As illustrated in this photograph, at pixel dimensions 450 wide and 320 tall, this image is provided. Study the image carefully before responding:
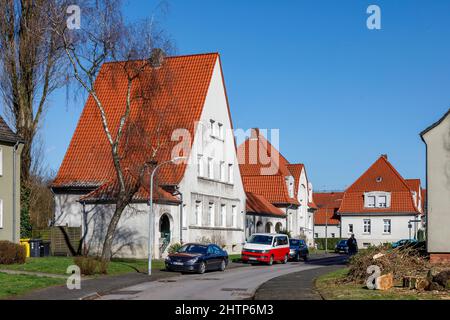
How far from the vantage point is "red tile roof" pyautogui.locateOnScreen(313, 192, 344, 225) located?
93.8m

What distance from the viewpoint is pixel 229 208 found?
5450cm

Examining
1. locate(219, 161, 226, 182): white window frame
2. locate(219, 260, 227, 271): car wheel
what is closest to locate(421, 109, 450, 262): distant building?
locate(219, 260, 227, 271): car wheel

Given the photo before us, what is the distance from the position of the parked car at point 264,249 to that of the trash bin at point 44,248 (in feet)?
39.8

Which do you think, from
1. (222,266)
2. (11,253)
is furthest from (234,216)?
(11,253)

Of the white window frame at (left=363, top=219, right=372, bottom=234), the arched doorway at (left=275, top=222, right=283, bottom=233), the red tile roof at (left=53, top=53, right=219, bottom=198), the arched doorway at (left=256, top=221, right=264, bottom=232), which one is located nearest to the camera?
the red tile roof at (left=53, top=53, right=219, bottom=198)

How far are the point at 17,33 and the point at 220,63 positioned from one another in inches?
632

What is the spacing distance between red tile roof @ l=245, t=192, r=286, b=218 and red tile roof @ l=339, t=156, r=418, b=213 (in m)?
19.9

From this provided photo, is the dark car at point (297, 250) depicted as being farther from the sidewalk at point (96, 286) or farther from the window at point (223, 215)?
the sidewalk at point (96, 286)

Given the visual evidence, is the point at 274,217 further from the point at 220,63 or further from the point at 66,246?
the point at 66,246

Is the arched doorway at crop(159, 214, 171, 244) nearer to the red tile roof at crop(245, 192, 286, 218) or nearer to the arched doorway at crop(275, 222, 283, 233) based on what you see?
the red tile roof at crop(245, 192, 286, 218)

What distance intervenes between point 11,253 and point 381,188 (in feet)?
192

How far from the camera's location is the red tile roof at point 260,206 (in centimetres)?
6113

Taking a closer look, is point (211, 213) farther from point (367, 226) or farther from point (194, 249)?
point (367, 226)
